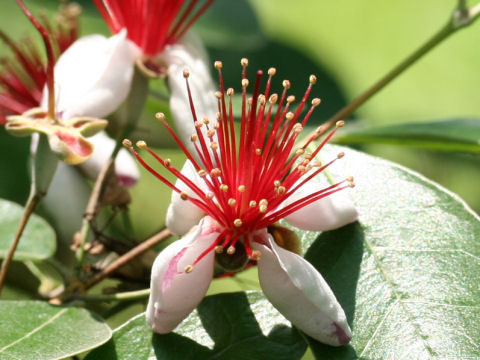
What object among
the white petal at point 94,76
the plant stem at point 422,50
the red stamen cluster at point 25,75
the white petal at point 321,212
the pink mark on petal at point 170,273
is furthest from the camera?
the red stamen cluster at point 25,75

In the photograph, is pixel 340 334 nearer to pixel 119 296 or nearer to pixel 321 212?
pixel 321 212

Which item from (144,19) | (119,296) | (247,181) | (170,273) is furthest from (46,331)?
(144,19)

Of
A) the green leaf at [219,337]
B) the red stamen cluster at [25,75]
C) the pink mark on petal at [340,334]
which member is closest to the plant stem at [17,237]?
the green leaf at [219,337]

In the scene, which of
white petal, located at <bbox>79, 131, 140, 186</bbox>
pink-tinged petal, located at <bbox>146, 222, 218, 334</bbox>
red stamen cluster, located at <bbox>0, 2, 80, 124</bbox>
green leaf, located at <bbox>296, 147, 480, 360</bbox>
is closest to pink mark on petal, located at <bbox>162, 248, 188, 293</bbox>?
pink-tinged petal, located at <bbox>146, 222, 218, 334</bbox>

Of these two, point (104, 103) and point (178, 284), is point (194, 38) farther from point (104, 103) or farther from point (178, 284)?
point (178, 284)

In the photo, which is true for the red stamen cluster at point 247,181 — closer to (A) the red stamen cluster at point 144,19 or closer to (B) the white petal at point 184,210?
(B) the white petal at point 184,210

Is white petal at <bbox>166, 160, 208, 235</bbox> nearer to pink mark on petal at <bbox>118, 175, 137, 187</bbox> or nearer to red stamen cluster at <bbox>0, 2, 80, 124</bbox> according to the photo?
pink mark on petal at <bbox>118, 175, 137, 187</bbox>
